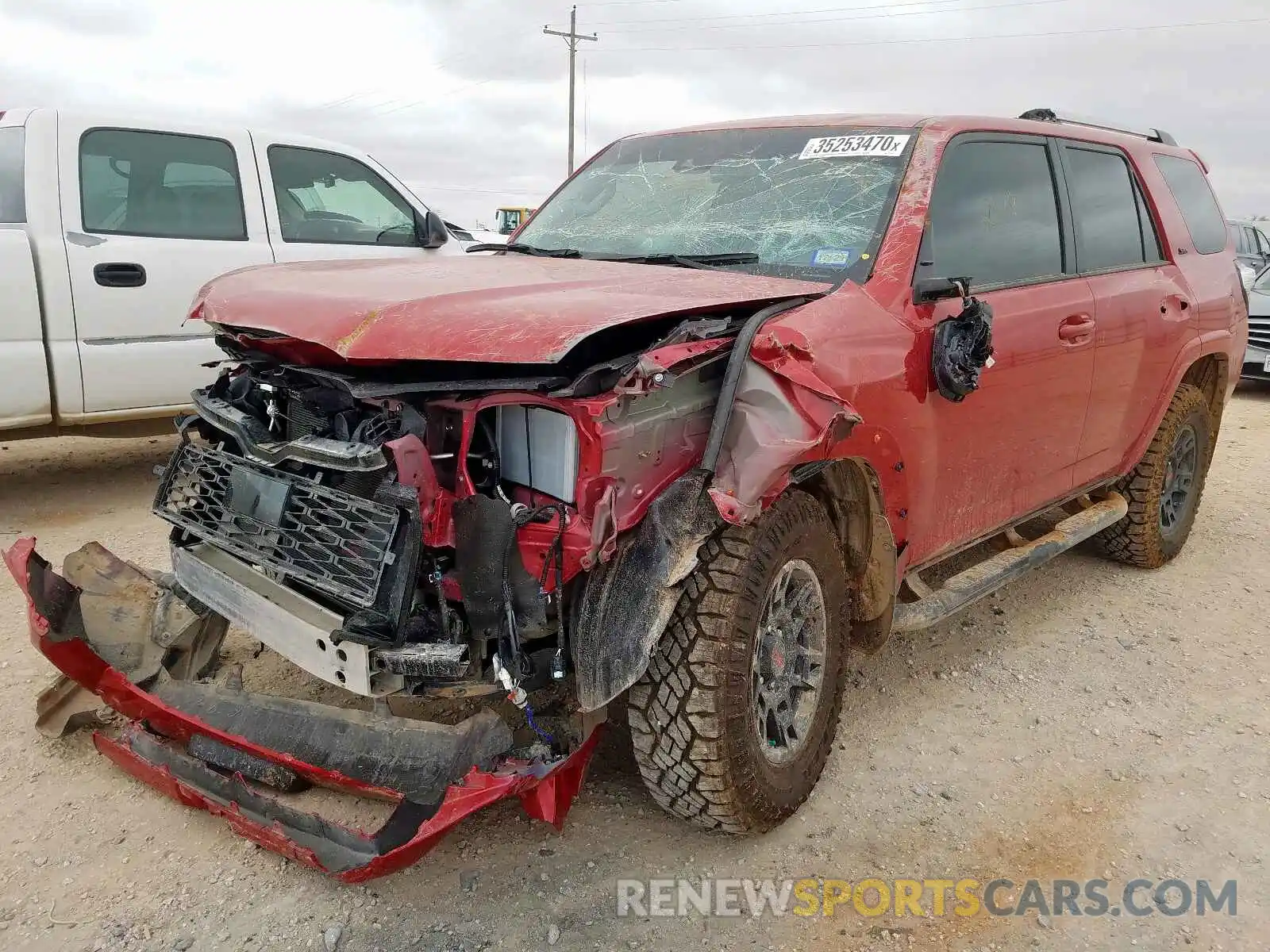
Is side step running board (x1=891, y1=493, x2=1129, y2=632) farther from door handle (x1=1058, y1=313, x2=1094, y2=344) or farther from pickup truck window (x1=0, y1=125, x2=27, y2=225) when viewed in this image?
pickup truck window (x1=0, y1=125, x2=27, y2=225)

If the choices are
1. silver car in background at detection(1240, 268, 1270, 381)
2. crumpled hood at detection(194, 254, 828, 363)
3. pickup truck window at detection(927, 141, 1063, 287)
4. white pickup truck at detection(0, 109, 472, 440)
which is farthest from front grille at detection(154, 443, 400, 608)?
silver car in background at detection(1240, 268, 1270, 381)

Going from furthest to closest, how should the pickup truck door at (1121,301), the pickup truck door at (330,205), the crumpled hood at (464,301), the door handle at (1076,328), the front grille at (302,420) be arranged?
the pickup truck door at (330,205) < the pickup truck door at (1121,301) < the door handle at (1076,328) < the front grille at (302,420) < the crumpled hood at (464,301)

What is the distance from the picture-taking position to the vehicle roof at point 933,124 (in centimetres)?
337

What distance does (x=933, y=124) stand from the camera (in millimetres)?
3330

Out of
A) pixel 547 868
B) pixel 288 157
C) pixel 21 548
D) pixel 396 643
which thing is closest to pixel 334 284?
pixel 396 643

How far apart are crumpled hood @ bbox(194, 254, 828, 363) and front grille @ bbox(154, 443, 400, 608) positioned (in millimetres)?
364

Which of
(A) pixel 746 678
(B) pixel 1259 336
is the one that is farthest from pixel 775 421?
(B) pixel 1259 336

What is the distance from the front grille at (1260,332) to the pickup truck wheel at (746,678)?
10.4 meters

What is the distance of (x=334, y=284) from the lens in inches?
105

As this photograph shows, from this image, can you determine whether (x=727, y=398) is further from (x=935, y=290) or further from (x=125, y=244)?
(x=125, y=244)

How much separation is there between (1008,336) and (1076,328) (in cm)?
51

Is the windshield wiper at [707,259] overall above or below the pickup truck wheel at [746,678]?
above

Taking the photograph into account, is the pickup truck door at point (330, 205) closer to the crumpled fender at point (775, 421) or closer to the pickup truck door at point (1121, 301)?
the pickup truck door at point (1121, 301)

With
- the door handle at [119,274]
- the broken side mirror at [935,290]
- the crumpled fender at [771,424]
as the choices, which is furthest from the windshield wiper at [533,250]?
the door handle at [119,274]
